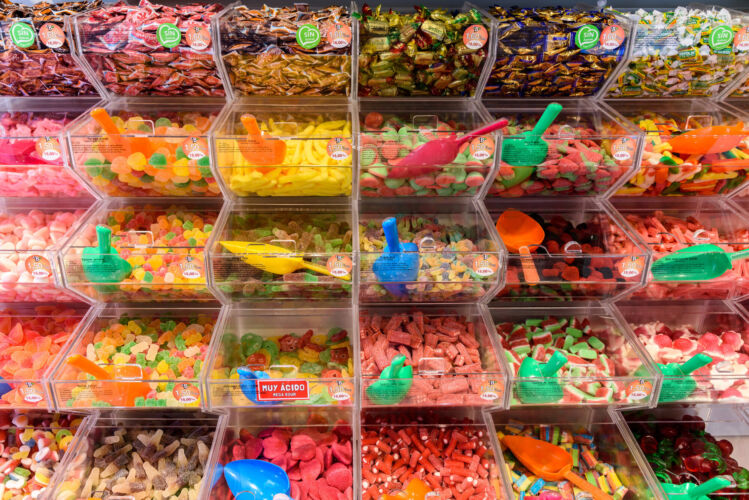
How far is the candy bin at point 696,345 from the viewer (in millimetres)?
1803

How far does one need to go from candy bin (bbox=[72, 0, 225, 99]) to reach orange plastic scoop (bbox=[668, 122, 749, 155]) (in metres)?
1.59

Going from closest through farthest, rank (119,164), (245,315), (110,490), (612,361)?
(119,164)
(110,490)
(612,361)
(245,315)

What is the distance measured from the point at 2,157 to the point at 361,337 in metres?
1.35

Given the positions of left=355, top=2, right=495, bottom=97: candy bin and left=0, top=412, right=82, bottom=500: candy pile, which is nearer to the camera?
left=355, top=2, right=495, bottom=97: candy bin

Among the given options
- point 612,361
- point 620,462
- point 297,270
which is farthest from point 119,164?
point 620,462

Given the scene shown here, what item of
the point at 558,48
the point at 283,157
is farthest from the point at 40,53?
the point at 558,48

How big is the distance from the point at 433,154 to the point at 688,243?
100 cm

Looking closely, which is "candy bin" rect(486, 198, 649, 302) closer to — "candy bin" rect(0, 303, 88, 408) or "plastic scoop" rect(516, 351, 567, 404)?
"plastic scoop" rect(516, 351, 567, 404)

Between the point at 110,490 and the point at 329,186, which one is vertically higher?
the point at 329,186

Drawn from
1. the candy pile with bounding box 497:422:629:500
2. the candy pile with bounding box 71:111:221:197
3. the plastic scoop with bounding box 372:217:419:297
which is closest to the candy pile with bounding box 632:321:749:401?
the candy pile with bounding box 497:422:629:500

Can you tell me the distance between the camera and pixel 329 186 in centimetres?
181

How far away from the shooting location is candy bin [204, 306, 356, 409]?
68.3 inches

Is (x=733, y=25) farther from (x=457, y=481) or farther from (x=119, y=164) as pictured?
(x=119, y=164)

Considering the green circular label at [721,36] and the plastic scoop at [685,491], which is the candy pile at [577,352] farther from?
the green circular label at [721,36]
